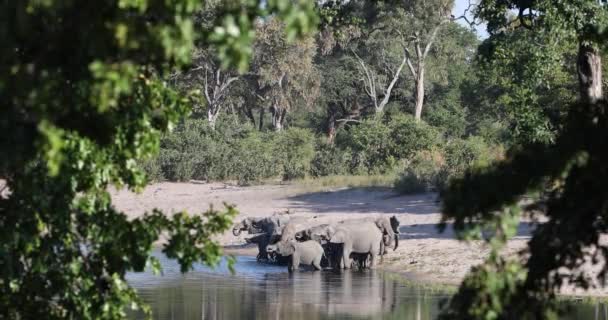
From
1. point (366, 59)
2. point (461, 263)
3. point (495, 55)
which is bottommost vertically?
point (461, 263)

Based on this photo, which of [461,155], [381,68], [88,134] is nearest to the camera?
[88,134]

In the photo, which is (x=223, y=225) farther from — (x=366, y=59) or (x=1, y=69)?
(x=366, y=59)

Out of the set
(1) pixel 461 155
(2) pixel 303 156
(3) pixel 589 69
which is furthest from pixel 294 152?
(3) pixel 589 69

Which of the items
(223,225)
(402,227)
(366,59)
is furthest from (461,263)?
(366,59)

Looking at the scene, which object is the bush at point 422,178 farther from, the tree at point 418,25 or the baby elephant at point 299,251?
the tree at point 418,25

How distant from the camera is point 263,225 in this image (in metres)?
29.3

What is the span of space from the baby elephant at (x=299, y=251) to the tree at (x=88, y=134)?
17843mm

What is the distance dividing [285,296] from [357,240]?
17.1 feet

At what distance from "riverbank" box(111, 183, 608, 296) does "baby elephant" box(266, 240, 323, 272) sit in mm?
1571

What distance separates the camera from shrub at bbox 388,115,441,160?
44.8 m

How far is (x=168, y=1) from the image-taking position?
617cm

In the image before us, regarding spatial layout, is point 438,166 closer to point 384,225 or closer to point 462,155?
point 462,155

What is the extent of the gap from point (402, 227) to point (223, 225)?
72.4 ft

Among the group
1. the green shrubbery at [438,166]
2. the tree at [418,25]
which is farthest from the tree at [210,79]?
the green shrubbery at [438,166]
